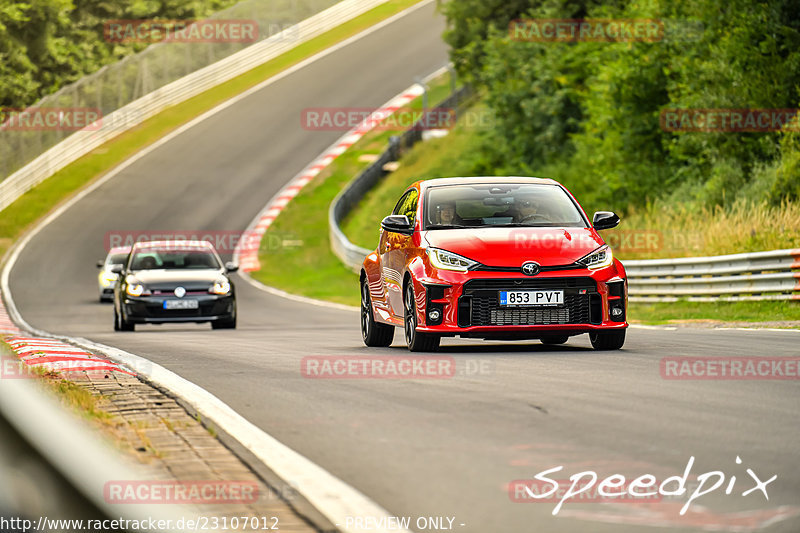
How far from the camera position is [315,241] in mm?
43594

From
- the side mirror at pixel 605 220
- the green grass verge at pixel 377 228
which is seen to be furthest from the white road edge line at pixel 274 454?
the green grass verge at pixel 377 228

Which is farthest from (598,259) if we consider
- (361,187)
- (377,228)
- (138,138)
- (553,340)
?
(138,138)

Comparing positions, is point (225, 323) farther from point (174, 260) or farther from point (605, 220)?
point (605, 220)

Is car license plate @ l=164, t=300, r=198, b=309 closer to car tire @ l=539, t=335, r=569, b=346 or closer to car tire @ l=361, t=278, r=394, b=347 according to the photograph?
car tire @ l=361, t=278, r=394, b=347

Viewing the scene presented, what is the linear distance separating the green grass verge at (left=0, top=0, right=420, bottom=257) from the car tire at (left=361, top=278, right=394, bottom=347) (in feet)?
102

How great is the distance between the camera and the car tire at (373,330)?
14.3 metres

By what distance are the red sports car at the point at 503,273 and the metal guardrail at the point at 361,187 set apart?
21982mm

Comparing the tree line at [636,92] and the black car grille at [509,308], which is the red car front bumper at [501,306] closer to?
the black car grille at [509,308]

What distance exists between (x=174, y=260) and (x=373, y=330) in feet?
29.0

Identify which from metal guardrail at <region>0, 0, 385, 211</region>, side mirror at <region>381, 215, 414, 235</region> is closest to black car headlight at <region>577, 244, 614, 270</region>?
side mirror at <region>381, 215, 414, 235</region>

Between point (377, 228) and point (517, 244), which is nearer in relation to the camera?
point (517, 244)

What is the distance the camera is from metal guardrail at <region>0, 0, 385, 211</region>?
5069 centimetres

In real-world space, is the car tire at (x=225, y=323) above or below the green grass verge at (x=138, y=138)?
above

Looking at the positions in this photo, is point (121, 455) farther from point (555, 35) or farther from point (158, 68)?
point (158, 68)
